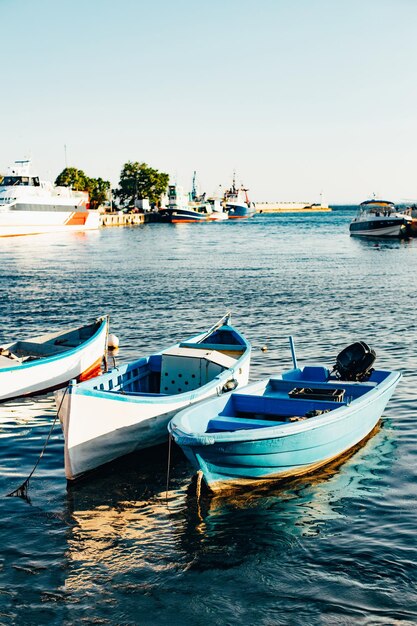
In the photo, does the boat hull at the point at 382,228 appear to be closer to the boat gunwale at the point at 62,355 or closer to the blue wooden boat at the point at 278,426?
the boat gunwale at the point at 62,355

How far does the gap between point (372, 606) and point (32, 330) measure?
2318 centimetres

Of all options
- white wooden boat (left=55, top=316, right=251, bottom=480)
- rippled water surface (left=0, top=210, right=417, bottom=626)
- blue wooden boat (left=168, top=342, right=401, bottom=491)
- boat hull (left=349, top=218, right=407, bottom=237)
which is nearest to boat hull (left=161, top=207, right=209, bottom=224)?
boat hull (left=349, top=218, right=407, bottom=237)

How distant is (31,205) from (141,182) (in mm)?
87445

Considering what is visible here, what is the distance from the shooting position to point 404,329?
2875 cm

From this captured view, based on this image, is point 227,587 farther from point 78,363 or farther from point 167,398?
point 78,363

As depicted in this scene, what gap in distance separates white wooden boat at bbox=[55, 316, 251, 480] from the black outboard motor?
2448mm

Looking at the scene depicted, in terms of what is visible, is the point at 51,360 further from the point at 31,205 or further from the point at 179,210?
the point at 179,210

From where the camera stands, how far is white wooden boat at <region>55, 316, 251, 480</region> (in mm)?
13242

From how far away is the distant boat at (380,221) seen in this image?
93500mm

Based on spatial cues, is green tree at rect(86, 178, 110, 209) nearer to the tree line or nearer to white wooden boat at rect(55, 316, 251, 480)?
the tree line

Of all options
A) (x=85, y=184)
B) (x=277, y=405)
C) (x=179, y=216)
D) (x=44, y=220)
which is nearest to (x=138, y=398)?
(x=277, y=405)

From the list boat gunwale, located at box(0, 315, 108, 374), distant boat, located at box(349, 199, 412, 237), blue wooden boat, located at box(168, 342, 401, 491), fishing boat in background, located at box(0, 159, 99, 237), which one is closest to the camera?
blue wooden boat, located at box(168, 342, 401, 491)

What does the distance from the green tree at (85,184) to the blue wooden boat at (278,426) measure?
148m

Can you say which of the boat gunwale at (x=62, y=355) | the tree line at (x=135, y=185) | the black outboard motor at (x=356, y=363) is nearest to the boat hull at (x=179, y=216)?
the tree line at (x=135, y=185)
